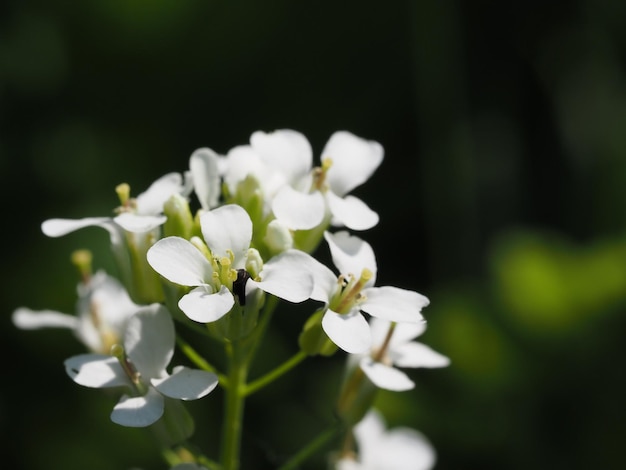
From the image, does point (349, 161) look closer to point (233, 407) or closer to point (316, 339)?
point (316, 339)

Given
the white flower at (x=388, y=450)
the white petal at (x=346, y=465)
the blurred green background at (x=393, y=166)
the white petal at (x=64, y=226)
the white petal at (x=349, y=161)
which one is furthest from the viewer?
the blurred green background at (x=393, y=166)

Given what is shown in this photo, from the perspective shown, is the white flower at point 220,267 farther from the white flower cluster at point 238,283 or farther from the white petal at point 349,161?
the white petal at point 349,161

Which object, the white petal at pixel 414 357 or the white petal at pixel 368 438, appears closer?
the white petal at pixel 414 357

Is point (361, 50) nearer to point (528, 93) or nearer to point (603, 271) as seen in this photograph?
point (528, 93)

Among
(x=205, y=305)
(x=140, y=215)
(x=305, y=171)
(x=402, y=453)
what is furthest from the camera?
(x=402, y=453)

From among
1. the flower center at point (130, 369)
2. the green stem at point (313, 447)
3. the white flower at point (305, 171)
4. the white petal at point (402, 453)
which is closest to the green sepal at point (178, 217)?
the white flower at point (305, 171)

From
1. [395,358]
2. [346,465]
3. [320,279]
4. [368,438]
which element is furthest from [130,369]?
[368,438]
